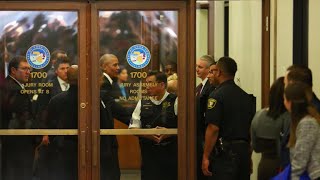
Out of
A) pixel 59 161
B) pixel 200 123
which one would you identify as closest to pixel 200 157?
pixel 200 123

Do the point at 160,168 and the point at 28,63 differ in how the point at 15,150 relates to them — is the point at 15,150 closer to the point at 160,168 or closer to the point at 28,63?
the point at 28,63

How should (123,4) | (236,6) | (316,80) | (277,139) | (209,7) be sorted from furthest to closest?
(209,7)
(236,6)
(123,4)
(316,80)
(277,139)

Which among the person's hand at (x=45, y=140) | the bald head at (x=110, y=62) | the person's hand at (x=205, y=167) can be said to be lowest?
the person's hand at (x=205, y=167)

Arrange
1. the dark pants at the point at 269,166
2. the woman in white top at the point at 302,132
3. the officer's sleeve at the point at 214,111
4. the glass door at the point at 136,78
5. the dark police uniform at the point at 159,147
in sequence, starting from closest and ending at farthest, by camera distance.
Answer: the woman in white top at the point at 302,132 → the dark pants at the point at 269,166 → the officer's sleeve at the point at 214,111 → the glass door at the point at 136,78 → the dark police uniform at the point at 159,147

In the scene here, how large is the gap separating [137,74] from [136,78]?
0.04 meters

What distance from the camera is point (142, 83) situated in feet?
18.9

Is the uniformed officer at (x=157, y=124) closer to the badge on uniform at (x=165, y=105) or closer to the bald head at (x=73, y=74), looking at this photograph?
the badge on uniform at (x=165, y=105)

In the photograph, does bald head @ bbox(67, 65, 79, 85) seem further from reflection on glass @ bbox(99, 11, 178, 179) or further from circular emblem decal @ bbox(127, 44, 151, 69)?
circular emblem decal @ bbox(127, 44, 151, 69)

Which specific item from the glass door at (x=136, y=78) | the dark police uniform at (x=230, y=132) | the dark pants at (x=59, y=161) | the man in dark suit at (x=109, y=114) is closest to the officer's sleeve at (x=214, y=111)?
the dark police uniform at (x=230, y=132)

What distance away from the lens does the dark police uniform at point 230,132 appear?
221 inches

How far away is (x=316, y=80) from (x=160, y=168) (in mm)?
1752

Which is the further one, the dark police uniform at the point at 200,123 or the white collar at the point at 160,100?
the dark police uniform at the point at 200,123

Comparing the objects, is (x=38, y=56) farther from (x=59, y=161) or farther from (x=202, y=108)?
(x=202, y=108)

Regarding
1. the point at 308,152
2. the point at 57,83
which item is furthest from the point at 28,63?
the point at 308,152
